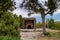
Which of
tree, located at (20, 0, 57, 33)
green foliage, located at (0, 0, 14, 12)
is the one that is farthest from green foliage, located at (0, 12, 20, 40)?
tree, located at (20, 0, 57, 33)

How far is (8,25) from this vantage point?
7.71m

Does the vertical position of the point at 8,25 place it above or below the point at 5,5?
below

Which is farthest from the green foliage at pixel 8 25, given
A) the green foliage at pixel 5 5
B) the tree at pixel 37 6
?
the tree at pixel 37 6

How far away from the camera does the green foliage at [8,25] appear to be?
7.35 m

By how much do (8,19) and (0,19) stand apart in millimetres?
353

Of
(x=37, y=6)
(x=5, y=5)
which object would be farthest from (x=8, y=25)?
(x=37, y=6)

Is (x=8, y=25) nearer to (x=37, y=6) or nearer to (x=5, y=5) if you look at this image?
(x=5, y=5)

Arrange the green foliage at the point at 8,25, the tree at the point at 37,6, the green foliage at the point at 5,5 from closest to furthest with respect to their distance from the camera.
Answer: the green foliage at the point at 8,25 → the green foliage at the point at 5,5 → the tree at the point at 37,6

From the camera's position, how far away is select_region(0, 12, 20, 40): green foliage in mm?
7348

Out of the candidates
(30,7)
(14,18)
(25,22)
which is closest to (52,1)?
(30,7)

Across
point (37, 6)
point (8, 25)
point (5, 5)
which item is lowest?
point (8, 25)

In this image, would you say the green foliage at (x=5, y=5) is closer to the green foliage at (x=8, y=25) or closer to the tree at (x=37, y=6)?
the green foliage at (x=8, y=25)

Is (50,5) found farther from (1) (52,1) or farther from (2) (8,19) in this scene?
(2) (8,19)

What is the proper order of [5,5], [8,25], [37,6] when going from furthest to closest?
[37,6]
[5,5]
[8,25]
